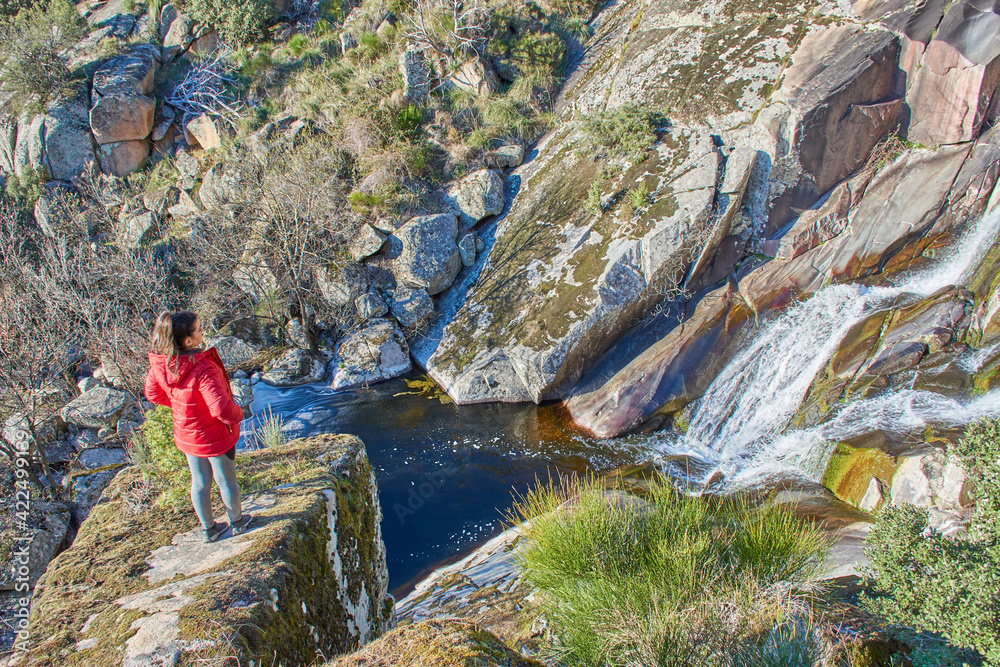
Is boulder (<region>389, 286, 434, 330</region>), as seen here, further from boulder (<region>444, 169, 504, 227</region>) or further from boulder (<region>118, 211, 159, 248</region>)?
boulder (<region>118, 211, 159, 248</region>)

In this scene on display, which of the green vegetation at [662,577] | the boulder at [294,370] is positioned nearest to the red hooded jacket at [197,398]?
the green vegetation at [662,577]

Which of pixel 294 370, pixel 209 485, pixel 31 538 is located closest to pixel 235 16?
pixel 294 370

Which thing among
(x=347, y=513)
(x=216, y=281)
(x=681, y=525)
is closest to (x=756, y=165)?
(x=681, y=525)

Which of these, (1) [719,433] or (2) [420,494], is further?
(1) [719,433]

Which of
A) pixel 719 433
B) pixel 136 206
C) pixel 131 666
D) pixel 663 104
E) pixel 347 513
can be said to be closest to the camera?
pixel 131 666

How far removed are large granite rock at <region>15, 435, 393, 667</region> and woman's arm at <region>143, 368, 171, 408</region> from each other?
0.82 metres

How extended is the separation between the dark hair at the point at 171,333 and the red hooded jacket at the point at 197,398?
0.06 metres

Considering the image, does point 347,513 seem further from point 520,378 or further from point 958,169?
point 958,169

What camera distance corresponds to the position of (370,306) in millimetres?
10602

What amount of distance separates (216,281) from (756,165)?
1076cm

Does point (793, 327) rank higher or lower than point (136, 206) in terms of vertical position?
lower

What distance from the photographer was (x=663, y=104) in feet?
33.8

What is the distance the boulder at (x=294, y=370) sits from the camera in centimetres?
1019

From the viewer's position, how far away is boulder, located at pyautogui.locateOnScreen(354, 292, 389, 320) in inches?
417
